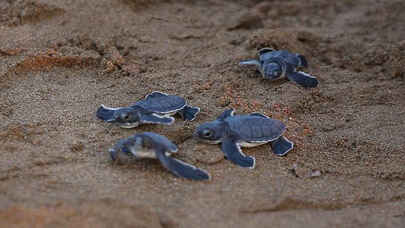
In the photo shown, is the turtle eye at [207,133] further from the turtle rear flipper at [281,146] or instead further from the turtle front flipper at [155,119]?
the turtle rear flipper at [281,146]

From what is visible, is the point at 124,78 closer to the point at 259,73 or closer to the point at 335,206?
the point at 259,73

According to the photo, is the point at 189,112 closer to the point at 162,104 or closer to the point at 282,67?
the point at 162,104

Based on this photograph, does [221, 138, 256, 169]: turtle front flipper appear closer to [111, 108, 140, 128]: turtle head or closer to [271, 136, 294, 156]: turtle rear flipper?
[271, 136, 294, 156]: turtle rear flipper

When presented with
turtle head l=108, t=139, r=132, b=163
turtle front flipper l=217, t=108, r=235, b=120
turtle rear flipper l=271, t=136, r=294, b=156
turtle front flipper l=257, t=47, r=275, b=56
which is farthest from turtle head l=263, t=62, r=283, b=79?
turtle head l=108, t=139, r=132, b=163

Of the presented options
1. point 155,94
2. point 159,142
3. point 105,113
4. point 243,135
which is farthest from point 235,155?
point 105,113

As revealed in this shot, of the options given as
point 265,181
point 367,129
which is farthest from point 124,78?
point 367,129

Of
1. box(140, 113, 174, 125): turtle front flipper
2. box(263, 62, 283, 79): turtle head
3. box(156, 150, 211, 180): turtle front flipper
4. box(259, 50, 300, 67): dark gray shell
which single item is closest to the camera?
box(156, 150, 211, 180): turtle front flipper

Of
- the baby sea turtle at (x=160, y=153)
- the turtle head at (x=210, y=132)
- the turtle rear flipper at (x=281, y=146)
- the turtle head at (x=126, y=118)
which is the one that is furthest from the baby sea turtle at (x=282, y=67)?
the baby sea turtle at (x=160, y=153)
